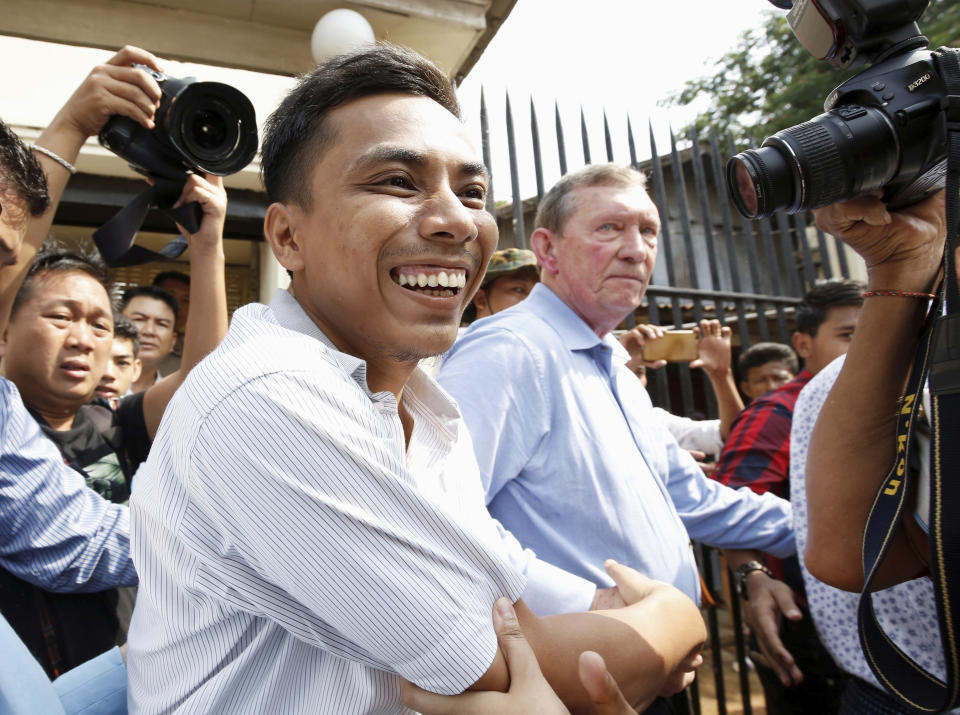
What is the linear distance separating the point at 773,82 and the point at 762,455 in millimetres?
12194

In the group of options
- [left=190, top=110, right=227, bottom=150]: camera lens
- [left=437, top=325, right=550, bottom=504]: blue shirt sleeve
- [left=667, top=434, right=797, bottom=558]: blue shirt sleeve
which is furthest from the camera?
[left=667, top=434, right=797, bottom=558]: blue shirt sleeve

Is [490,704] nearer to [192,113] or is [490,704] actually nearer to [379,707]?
[379,707]

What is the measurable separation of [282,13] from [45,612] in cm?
334

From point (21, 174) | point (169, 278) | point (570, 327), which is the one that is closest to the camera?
point (21, 174)

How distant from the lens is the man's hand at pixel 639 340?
10.7 feet

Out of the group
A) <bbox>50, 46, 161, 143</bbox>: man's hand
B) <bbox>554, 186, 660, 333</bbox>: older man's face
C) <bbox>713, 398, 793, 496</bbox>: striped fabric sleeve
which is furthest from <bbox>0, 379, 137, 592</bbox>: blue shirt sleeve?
<bbox>713, 398, 793, 496</bbox>: striped fabric sleeve

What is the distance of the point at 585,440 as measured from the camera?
182 centimetres

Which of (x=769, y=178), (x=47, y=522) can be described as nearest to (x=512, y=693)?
(x=769, y=178)

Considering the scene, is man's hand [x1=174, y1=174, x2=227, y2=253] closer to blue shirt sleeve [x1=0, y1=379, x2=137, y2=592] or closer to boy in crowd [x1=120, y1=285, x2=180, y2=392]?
blue shirt sleeve [x1=0, y1=379, x2=137, y2=592]

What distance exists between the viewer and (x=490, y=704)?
2.86ft

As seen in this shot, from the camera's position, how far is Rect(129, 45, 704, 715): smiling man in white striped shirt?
32.7 inches

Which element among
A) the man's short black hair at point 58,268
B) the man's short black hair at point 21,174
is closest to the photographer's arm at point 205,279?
the man's short black hair at point 21,174

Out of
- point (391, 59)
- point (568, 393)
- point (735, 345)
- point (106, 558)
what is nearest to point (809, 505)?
point (568, 393)

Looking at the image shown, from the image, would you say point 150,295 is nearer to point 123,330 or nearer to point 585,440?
point 123,330
